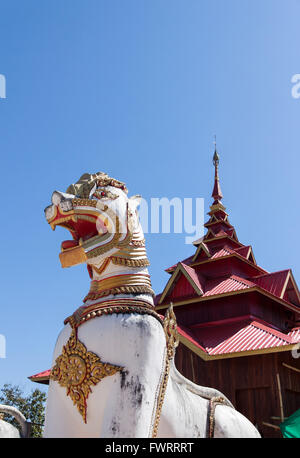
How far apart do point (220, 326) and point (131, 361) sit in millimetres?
8896

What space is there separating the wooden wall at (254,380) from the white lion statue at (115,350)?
660 centimetres

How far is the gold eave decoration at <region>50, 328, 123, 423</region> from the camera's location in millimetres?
3021

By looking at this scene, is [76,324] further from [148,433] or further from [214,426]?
[214,426]

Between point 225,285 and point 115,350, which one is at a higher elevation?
point 225,285

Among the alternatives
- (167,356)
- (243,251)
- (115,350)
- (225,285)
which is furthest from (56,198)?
(243,251)

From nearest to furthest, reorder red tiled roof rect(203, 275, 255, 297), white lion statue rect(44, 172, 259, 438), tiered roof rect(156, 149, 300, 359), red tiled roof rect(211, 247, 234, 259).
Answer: white lion statue rect(44, 172, 259, 438) < tiered roof rect(156, 149, 300, 359) < red tiled roof rect(203, 275, 255, 297) < red tiled roof rect(211, 247, 234, 259)

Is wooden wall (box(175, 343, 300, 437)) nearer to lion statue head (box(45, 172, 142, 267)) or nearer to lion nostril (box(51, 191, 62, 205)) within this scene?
lion statue head (box(45, 172, 142, 267))

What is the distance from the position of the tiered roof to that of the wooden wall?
53cm

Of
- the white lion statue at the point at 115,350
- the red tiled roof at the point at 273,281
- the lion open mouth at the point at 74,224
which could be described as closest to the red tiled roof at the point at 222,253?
the red tiled roof at the point at 273,281

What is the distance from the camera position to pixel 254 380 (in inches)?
394

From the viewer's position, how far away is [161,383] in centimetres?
312

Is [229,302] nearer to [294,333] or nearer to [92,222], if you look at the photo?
[294,333]

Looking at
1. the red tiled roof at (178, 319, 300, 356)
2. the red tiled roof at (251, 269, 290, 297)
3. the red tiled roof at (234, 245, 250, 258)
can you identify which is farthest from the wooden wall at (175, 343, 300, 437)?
the red tiled roof at (234, 245, 250, 258)

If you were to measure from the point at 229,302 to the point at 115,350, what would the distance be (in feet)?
30.5
